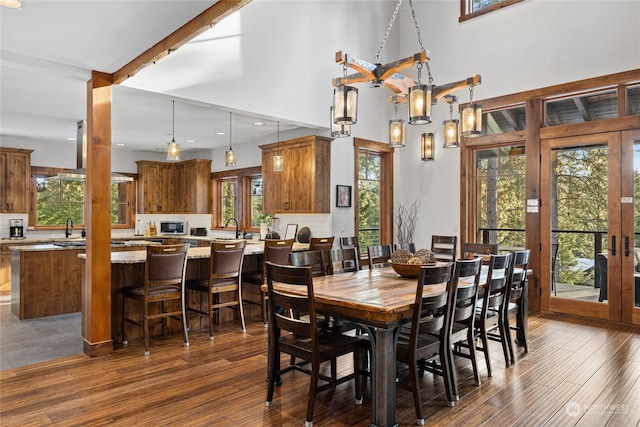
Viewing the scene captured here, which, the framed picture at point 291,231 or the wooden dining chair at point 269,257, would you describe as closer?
the wooden dining chair at point 269,257

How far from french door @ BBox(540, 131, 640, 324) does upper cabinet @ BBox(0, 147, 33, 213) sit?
28.1ft

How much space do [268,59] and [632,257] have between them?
507cm

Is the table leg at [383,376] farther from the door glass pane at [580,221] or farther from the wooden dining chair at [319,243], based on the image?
the door glass pane at [580,221]

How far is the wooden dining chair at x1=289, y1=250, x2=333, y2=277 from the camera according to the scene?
A: 3451 millimetres

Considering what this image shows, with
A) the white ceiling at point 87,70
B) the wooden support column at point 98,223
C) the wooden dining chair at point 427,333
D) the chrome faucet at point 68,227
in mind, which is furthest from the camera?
the chrome faucet at point 68,227

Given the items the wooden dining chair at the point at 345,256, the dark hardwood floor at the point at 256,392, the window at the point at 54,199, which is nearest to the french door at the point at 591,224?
the dark hardwood floor at the point at 256,392

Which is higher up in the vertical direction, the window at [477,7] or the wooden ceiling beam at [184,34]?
the window at [477,7]

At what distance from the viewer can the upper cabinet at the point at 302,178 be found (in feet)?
20.5

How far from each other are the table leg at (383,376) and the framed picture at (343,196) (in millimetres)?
4072

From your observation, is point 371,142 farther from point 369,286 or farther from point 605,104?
point 369,286

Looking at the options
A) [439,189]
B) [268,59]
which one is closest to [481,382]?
[439,189]

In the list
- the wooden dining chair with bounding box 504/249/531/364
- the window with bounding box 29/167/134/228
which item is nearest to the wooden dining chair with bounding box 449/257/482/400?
the wooden dining chair with bounding box 504/249/531/364

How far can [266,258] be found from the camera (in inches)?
193

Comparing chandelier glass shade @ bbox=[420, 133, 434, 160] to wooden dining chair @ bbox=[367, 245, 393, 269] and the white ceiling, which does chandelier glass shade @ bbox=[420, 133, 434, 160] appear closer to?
the white ceiling
